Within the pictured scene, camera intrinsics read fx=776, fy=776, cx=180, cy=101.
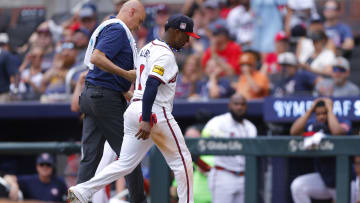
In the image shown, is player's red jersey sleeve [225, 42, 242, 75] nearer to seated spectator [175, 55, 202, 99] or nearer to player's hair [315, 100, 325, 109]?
seated spectator [175, 55, 202, 99]

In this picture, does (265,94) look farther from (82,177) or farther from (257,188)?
(82,177)

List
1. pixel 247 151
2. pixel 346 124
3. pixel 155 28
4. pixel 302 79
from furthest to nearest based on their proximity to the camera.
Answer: pixel 155 28 → pixel 302 79 → pixel 346 124 → pixel 247 151

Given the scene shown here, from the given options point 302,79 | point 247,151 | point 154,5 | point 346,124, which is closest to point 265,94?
point 302,79

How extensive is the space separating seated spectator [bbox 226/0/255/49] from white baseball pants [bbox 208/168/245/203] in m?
3.88

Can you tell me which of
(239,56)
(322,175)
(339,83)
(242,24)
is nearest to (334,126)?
(322,175)

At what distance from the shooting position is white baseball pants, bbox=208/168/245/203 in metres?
6.95

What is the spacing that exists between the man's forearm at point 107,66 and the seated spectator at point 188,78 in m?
4.50

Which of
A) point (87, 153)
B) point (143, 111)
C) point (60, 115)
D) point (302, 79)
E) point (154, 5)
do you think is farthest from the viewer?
point (154, 5)

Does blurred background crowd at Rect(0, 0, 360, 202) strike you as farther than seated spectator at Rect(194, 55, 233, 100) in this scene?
No

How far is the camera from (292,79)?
9242 millimetres

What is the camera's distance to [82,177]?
5809 millimetres

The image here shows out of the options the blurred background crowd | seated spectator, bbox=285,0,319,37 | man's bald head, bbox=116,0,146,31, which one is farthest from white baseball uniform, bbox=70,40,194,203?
seated spectator, bbox=285,0,319,37

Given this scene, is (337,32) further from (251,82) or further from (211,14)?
(211,14)

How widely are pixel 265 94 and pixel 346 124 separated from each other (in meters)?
2.19
